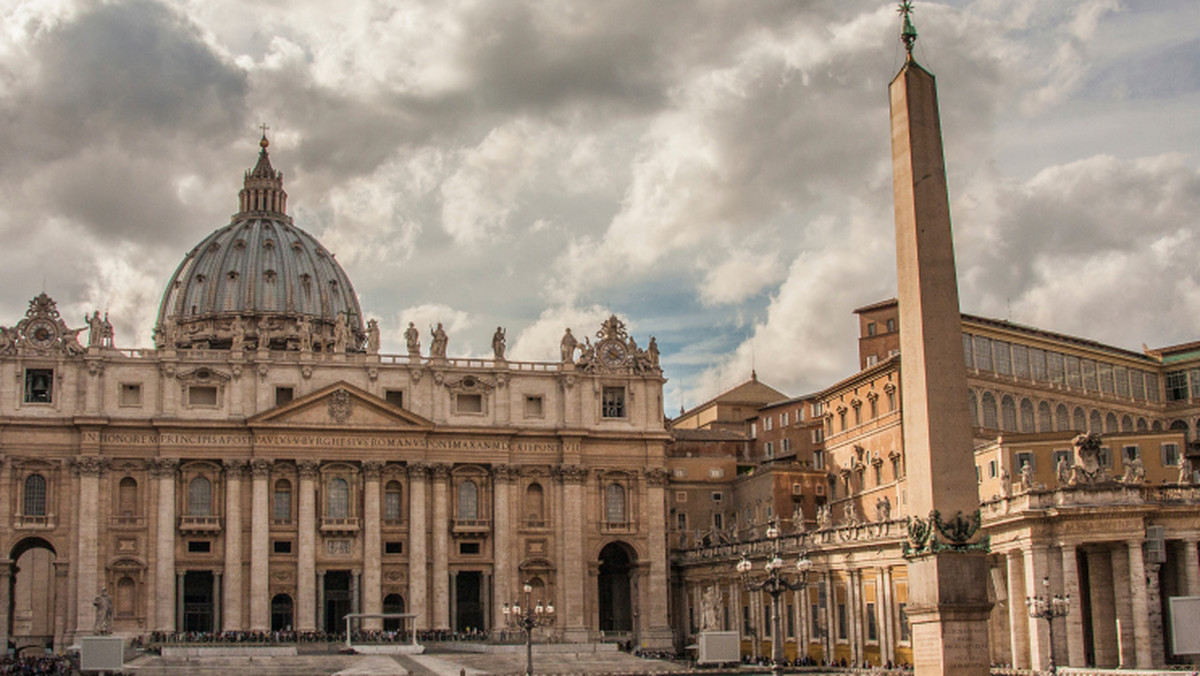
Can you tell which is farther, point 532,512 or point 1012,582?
point 532,512

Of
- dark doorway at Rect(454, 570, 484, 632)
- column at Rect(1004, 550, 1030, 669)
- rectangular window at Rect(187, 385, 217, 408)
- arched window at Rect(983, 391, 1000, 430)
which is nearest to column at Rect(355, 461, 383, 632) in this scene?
dark doorway at Rect(454, 570, 484, 632)

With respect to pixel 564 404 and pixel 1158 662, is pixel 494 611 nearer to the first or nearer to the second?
pixel 564 404

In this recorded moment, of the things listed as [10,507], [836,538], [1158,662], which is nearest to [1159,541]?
[1158,662]

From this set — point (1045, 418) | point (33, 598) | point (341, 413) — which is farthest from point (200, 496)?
point (1045, 418)

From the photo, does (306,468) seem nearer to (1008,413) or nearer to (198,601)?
(198,601)

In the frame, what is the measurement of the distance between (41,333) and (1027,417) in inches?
2093

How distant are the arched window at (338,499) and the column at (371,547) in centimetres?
103

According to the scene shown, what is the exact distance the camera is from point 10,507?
262 ft

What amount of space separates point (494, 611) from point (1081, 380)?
35.0 metres

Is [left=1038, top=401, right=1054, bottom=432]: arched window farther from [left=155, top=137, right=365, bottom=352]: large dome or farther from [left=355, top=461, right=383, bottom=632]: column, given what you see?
[left=155, top=137, right=365, bottom=352]: large dome

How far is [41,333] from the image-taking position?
3253 inches

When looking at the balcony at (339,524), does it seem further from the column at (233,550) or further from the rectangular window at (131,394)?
the rectangular window at (131,394)

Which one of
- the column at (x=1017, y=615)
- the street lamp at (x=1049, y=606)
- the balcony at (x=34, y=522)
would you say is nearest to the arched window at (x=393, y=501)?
the balcony at (x=34, y=522)

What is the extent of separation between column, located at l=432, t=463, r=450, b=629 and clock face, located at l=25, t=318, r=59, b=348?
22283mm
